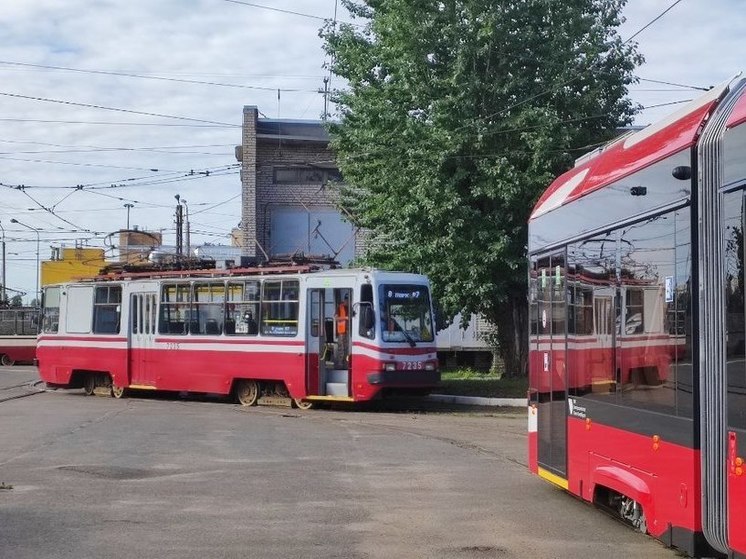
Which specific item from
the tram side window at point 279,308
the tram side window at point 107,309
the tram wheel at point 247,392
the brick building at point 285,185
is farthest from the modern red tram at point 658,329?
the brick building at point 285,185

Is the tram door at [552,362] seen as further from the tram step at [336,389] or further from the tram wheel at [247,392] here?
the tram wheel at [247,392]

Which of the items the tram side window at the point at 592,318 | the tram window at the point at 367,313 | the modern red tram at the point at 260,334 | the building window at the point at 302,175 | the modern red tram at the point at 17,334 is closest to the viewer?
the tram side window at the point at 592,318

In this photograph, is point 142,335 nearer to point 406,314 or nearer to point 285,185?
point 406,314

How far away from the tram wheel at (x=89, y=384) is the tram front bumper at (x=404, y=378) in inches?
417

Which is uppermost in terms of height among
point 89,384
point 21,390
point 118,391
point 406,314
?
point 406,314

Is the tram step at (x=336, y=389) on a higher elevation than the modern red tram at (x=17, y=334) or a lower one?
lower

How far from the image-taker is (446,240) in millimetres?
24422

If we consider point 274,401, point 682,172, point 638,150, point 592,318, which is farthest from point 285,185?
point 682,172

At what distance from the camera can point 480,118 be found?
24594 mm

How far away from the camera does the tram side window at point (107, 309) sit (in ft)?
94.8

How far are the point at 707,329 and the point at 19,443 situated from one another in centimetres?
1224

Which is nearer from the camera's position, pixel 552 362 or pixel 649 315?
pixel 649 315

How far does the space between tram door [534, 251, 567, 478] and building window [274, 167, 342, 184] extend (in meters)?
30.3

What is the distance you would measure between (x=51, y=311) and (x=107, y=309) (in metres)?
2.97
